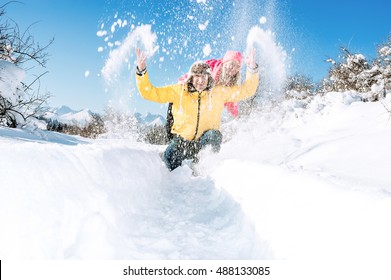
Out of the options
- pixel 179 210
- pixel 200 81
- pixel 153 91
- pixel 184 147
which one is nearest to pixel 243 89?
pixel 200 81

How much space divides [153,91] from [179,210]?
97.0 inches

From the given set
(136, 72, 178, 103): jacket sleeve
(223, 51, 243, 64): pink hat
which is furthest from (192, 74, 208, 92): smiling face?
(223, 51, 243, 64): pink hat

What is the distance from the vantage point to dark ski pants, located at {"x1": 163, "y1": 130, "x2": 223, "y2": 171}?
17.3 ft

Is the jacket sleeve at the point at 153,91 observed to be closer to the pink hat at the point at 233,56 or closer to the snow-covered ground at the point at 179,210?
the pink hat at the point at 233,56

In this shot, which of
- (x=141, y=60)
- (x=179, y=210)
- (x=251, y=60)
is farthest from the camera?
(x=251, y=60)

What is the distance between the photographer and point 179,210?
314 cm

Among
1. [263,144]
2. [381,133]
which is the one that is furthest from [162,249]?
[263,144]

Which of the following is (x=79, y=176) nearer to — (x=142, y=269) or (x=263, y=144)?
(x=142, y=269)

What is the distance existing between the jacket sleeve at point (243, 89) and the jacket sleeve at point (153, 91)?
32.6 inches

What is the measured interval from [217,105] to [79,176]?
3.29 metres

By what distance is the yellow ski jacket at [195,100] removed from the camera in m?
5.15

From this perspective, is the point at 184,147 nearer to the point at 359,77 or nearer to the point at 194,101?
the point at 194,101

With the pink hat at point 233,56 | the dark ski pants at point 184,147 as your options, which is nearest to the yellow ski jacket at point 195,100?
the dark ski pants at point 184,147

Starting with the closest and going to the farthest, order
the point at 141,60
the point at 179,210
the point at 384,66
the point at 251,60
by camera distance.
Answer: the point at 179,210, the point at 141,60, the point at 251,60, the point at 384,66
